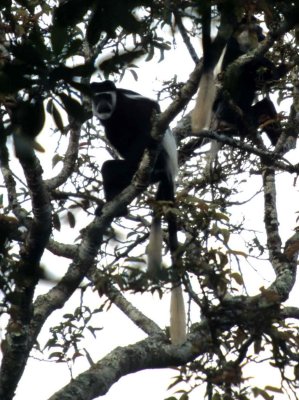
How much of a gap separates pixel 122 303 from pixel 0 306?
2.25 meters

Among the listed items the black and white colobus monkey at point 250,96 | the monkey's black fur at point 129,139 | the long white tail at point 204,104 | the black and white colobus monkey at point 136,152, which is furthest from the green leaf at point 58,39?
the monkey's black fur at point 129,139

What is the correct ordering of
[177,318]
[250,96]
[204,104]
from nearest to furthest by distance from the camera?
[204,104], [177,318], [250,96]

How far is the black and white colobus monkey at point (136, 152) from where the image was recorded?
3342 millimetres

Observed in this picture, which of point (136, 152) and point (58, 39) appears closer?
point (58, 39)

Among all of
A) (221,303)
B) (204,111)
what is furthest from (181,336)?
(204,111)

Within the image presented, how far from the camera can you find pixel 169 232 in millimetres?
3455

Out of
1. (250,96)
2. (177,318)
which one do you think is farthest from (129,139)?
(177,318)

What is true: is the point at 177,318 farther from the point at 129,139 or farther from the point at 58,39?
the point at 58,39

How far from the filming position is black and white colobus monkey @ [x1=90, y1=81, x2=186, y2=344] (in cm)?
334

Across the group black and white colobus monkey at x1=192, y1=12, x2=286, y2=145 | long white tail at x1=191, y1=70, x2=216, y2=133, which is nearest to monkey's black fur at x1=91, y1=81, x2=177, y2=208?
black and white colobus monkey at x1=192, y1=12, x2=286, y2=145

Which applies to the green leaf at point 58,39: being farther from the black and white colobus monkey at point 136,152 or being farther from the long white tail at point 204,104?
the black and white colobus monkey at point 136,152

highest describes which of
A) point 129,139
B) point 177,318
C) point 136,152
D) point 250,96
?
point 250,96

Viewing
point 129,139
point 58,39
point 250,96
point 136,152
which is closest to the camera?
point 58,39

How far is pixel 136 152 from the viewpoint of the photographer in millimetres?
3914
